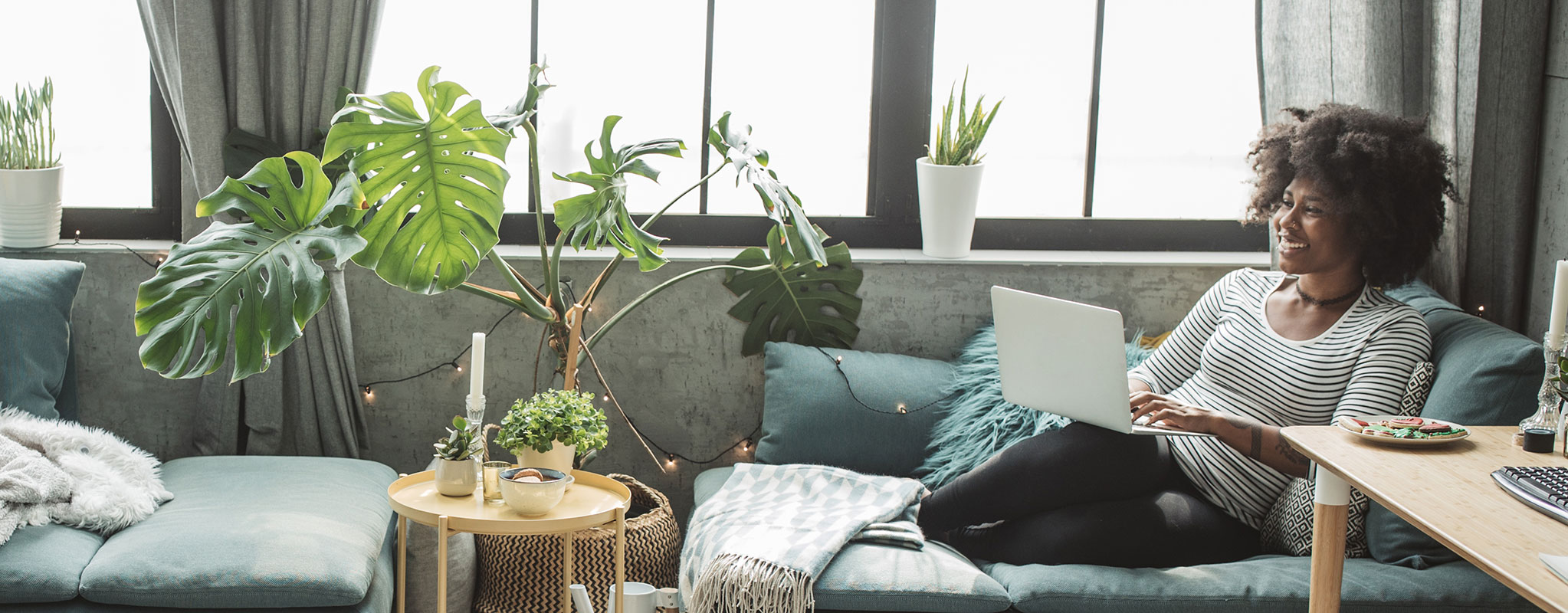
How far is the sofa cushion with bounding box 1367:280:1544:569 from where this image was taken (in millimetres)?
2062

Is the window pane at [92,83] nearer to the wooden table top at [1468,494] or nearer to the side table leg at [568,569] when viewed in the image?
the side table leg at [568,569]

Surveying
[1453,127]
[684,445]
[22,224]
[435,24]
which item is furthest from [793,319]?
[22,224]

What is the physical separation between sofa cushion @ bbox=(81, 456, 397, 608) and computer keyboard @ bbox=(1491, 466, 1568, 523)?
1.77 meters

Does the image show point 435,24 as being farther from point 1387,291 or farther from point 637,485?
point 1387,291

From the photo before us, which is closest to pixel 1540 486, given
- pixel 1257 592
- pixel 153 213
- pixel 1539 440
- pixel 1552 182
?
pixel 1539 440

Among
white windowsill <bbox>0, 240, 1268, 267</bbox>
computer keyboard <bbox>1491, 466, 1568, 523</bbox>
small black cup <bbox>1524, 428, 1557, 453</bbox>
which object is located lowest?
computer keyboard <bbox>1491, 466, 1568, 523</bbox>

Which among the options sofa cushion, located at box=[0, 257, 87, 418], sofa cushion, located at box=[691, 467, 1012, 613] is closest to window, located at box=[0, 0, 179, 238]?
sofa cushion, located at box=[0, 257, 87, 418]

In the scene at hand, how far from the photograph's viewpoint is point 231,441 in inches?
107

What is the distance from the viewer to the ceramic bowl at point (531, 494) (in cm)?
202

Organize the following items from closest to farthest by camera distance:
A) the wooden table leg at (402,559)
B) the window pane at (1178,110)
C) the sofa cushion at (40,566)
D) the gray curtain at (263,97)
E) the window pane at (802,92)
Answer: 1. the sofa cushion at (40,566)
2. the wooden table leg at (402,559)
3. the gray curtain at (263,97)
4. the window pane at (802,92)
5. the window pane at (1178,110)

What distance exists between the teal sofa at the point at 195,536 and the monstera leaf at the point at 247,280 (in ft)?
1.02

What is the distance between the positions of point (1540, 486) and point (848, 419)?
138 cm

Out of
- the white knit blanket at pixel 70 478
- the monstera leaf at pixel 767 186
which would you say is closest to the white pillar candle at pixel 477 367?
the monstera leaf at pixel 767 186

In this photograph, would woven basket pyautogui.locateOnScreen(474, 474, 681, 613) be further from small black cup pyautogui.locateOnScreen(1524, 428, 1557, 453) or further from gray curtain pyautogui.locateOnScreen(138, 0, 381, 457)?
small black cup pyautogui.locateOnScreen(1524, 428, 1557, 453)
